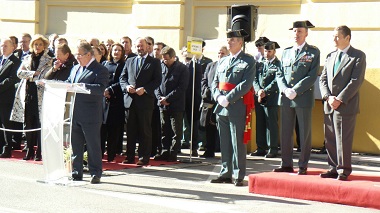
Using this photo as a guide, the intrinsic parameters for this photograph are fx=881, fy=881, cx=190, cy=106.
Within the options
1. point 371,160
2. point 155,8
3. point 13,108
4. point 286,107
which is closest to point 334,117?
point 286,107

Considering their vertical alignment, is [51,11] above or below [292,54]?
above

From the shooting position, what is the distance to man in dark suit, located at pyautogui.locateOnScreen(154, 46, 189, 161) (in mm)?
14766

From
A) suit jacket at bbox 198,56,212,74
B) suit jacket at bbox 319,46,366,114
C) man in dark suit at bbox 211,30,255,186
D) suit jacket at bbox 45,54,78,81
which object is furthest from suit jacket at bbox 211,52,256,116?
suit jacket at bbox 198,56,212,74

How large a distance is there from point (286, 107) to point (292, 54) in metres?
0.72

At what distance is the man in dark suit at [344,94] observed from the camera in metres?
11.0

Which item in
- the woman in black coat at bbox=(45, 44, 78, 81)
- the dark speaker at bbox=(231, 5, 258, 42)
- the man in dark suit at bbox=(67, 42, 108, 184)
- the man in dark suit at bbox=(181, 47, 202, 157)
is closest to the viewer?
the man in dark suit at bbox=(67, 42, 108, 184)

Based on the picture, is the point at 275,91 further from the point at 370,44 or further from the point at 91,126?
the point at 91,126

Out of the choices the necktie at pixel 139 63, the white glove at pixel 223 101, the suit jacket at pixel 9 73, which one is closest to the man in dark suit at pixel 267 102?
the necktie at pixel 139 63

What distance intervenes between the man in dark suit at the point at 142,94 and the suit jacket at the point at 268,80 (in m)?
2.39

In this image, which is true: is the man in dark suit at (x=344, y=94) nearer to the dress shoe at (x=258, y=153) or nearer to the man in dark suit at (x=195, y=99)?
the dress shoe at (x=258, y=153)

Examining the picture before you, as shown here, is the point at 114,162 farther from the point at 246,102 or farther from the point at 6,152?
the point at 246,102

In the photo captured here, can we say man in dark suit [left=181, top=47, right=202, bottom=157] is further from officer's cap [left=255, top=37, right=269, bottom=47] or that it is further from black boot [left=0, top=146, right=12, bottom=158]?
black boot [left=0, top=146, right=12, bottom=158]

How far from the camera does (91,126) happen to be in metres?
11.7

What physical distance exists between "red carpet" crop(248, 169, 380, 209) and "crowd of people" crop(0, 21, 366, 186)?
12.5 inches
